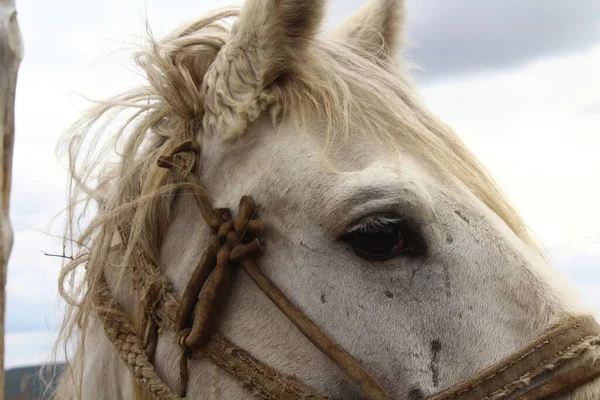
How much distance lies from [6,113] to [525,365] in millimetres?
1522

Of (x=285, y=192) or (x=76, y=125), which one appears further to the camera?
(x=76, y=125)

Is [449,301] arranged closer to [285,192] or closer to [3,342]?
[285,192]

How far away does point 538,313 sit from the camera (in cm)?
191

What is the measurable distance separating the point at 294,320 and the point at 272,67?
0.90 m

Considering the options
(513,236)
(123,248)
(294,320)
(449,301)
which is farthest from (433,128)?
(123,248)

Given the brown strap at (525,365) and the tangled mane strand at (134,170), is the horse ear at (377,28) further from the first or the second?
the brown strap at (525,365)

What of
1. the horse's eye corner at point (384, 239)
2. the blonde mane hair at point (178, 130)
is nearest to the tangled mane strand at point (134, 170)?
the blonde mane hair at point (178, 130)

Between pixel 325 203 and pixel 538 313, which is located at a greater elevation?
pixel 325 203

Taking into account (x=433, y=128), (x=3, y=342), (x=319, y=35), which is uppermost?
(x=319, y=35)

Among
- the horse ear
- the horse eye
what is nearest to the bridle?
the horse eye

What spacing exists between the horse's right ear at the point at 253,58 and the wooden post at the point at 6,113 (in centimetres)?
89

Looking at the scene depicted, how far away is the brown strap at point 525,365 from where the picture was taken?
1851mm

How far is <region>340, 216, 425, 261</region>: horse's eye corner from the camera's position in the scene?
6.61 feet

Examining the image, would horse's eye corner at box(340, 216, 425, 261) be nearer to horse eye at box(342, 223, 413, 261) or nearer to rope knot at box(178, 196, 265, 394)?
horse eye at box(342, 223, 413, 261)
